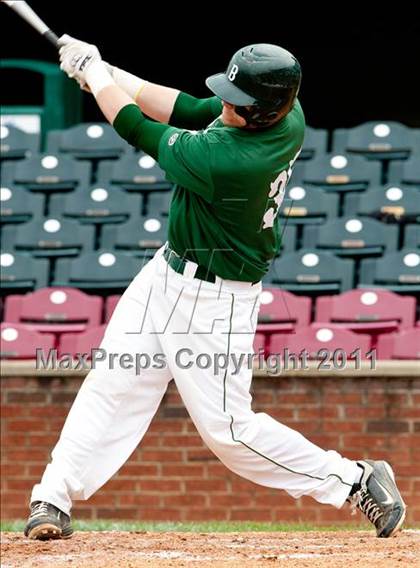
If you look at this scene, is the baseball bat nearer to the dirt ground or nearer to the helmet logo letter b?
the helmet logo letter b

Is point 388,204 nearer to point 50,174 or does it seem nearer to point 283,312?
point 283,312

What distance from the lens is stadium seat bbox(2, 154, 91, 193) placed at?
32.0 ft

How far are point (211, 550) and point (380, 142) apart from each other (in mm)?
5896

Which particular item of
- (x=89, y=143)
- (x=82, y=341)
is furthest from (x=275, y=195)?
(x=89, y=143)

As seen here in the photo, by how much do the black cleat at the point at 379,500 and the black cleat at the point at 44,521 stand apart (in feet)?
3.46

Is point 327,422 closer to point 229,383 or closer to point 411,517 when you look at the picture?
point 411,517

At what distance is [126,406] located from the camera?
446 centimetres

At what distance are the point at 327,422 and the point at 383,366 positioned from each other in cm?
46

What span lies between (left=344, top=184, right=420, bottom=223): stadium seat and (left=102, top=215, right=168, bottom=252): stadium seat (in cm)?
143

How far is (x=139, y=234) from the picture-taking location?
9117 mm

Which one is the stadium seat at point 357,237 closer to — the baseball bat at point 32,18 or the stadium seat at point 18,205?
the stadium seat at point 18,205

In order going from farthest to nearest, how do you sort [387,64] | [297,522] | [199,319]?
[387,64], [297,522], [199,319]

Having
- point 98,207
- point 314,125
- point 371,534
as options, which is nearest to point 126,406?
point 371,534

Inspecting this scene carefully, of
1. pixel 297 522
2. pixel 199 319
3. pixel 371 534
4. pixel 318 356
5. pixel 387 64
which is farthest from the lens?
pixel 387 64
